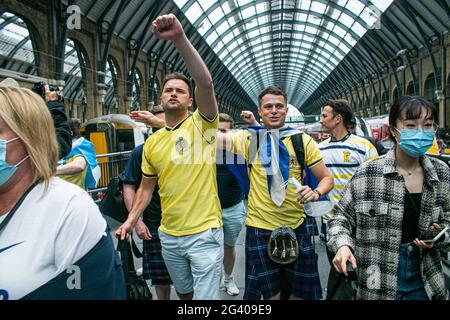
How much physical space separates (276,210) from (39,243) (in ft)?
5.87

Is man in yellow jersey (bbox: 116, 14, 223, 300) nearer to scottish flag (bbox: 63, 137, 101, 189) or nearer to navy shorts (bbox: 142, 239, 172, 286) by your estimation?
navy shorts (bbox: 142, 239, 172, 286)

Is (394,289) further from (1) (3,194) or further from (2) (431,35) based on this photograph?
(2) (431,35)

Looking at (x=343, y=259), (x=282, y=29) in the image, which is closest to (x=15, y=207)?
(x=343, y=259)

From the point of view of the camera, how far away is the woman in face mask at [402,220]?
2.04 metres

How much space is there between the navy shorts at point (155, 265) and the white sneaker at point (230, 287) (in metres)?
0.98

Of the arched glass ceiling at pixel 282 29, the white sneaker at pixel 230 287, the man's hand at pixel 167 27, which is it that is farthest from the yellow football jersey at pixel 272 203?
the arched glass ceiling at pixel 282 29

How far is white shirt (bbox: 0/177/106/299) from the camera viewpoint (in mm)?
1274

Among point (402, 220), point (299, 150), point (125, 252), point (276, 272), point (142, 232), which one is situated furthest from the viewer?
point (142, 232)

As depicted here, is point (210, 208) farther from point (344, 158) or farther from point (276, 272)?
point (344, 158)

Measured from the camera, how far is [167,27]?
2043 millimetres

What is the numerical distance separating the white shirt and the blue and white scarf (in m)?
1.67

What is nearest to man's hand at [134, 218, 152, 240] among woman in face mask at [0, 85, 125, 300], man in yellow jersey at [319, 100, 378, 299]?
woman in face mask at [0, 85, 125, 300]

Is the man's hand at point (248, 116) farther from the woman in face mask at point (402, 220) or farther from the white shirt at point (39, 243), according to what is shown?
the white shirt at point (39, 243)

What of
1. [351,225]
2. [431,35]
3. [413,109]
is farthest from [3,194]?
[431,35]
